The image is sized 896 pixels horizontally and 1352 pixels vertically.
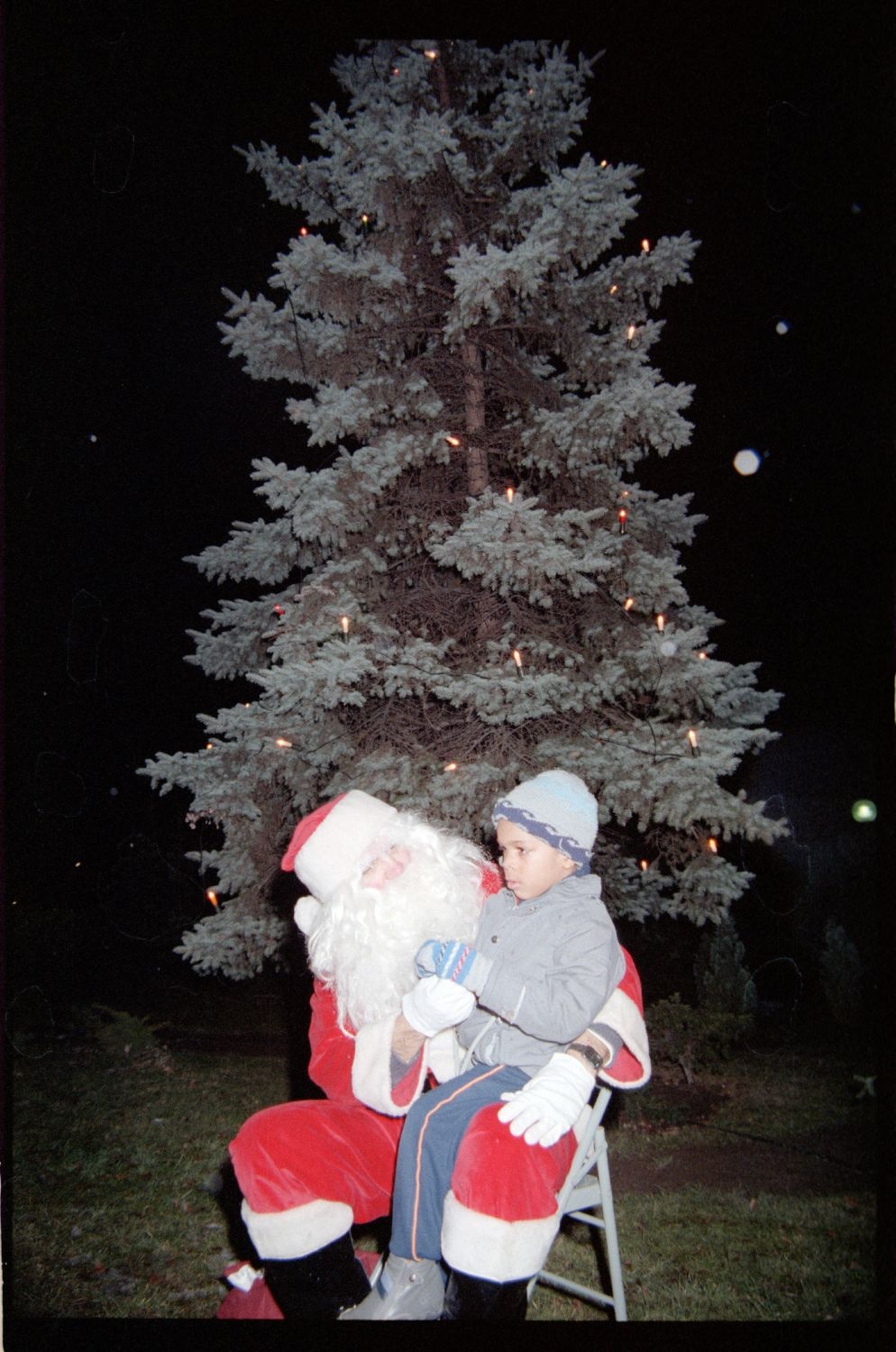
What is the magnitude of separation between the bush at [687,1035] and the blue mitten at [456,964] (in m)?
3.80

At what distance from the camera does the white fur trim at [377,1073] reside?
2.12 meters

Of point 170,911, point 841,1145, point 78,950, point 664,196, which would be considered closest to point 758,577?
point 664,196

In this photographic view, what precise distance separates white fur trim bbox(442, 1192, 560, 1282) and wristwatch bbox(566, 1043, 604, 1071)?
1.16ft

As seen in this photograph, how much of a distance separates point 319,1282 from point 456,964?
0.84m

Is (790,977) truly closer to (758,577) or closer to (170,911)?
(758,577)

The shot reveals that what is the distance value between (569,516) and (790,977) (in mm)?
5262

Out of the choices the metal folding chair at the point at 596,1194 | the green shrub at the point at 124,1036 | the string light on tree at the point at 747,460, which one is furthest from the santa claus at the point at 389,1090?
the string light on tree at the point at 747,460

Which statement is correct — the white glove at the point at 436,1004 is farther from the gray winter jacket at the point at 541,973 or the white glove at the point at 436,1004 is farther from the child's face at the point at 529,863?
the child's face at the point at 529,863

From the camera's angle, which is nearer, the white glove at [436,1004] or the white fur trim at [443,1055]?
the white glove at [436,1004]

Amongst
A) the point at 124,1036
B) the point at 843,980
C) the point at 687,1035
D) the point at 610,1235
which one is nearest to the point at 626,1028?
the point at 610,1235

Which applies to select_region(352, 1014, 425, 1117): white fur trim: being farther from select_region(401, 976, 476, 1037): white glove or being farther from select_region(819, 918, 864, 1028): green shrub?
select_region(819, 918, 864, 1028): green shrub

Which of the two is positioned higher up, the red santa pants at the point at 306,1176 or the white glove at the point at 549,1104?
the white glove at the point at 549,1104

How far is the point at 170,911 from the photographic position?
362 inches

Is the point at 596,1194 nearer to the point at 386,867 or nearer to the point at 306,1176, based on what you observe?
the point at 306,1176
